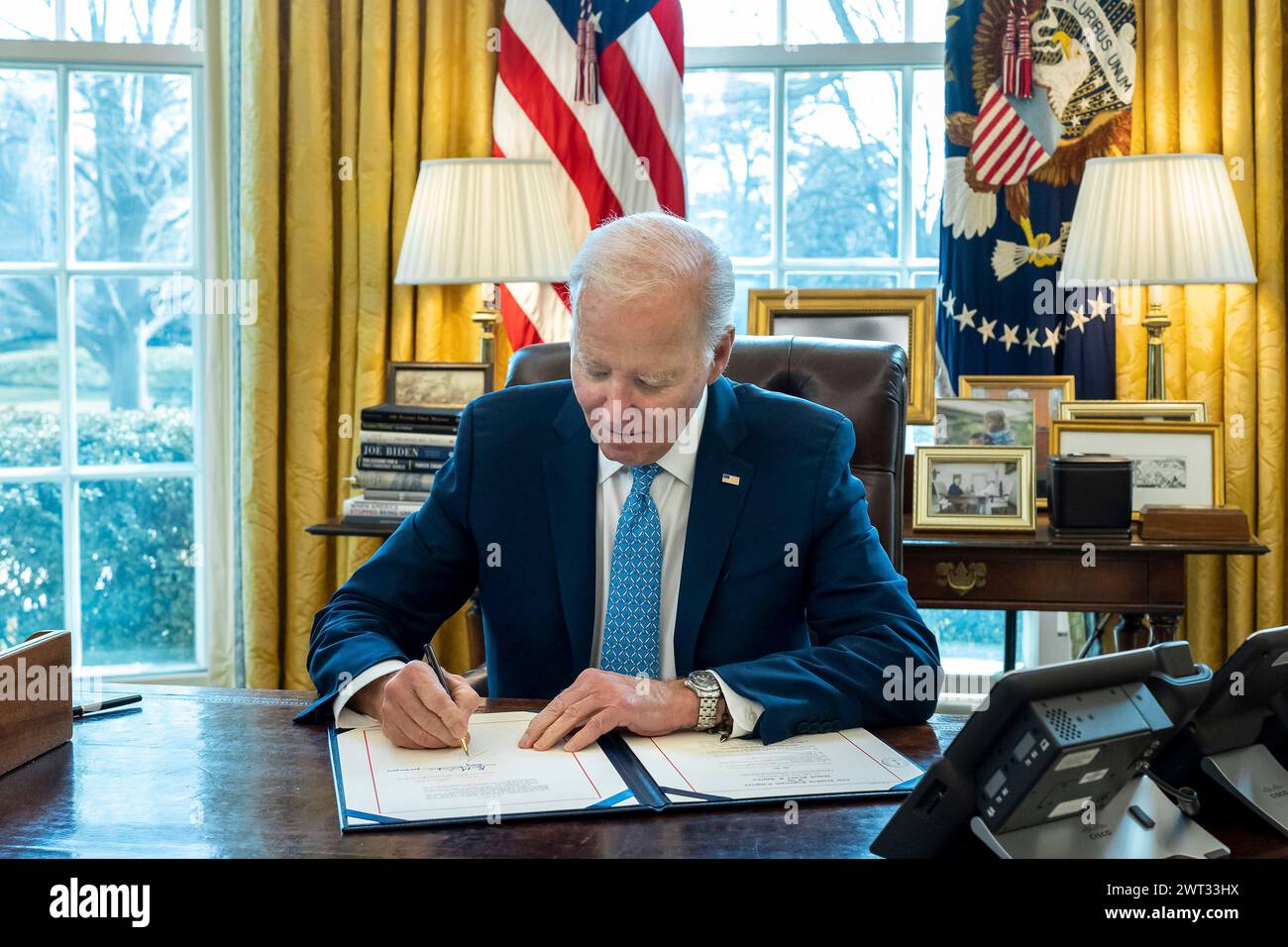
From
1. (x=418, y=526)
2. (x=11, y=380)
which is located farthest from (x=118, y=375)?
(x=418, y=526)

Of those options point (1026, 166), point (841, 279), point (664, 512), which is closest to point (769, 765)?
point (664, 512)

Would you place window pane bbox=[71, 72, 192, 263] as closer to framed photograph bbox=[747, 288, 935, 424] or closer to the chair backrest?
framed photograph bbox=[747, 288, 935, 424]

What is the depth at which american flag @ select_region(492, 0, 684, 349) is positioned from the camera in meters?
3.24

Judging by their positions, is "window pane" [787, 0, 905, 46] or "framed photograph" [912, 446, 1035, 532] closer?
"framed photograph" [912, 446, 1035, 532]

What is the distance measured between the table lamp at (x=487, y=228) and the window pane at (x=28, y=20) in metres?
1.36

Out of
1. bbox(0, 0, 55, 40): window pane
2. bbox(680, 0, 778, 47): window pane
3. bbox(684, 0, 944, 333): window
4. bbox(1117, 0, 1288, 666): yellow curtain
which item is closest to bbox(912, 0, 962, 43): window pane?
bbox(684, 0, 944, 333): window

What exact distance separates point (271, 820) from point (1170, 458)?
7.48ft

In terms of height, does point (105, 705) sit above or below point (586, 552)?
below

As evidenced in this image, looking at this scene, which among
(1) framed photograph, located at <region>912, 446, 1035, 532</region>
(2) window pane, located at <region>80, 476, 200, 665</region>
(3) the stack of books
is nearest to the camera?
(1) framed photograph, located at <region>912, 446, 1035, 532</region>

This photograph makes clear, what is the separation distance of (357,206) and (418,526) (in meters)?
1.79

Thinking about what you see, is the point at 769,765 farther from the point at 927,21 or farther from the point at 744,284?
the point at 927,21

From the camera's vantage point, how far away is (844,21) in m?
3.41

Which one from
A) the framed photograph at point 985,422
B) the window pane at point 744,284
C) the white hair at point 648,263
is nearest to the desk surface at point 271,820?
the white hair at point 648,263

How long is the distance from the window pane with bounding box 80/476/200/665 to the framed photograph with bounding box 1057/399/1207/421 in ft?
8.07
